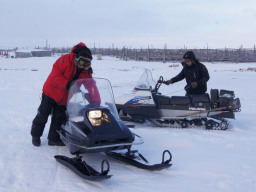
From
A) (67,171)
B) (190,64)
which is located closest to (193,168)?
(67,171)

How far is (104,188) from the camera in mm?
3402

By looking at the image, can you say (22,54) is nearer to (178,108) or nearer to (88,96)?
(178,108)

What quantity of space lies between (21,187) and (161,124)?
3.62 meters

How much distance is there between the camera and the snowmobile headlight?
12.9ft

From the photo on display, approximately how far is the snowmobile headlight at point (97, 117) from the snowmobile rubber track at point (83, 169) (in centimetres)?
49

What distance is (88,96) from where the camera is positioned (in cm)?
425

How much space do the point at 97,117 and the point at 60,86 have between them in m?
0.89

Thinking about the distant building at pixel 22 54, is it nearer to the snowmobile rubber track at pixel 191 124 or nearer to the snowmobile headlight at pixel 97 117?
the snowmobile rubber track at pixel 191 124

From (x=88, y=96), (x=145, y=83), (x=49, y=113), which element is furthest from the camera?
(x=145, y=83)

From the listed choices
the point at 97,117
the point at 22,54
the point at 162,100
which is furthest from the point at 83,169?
the point at 22,54

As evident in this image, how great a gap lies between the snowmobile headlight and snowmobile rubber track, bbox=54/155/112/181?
0.49 meters

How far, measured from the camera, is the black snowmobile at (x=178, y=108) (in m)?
6.22

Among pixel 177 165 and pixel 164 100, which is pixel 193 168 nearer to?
pixel 177 165

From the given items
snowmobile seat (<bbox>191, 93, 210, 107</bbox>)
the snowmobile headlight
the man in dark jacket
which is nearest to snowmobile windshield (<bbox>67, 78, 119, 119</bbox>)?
the snowmobile headlight
